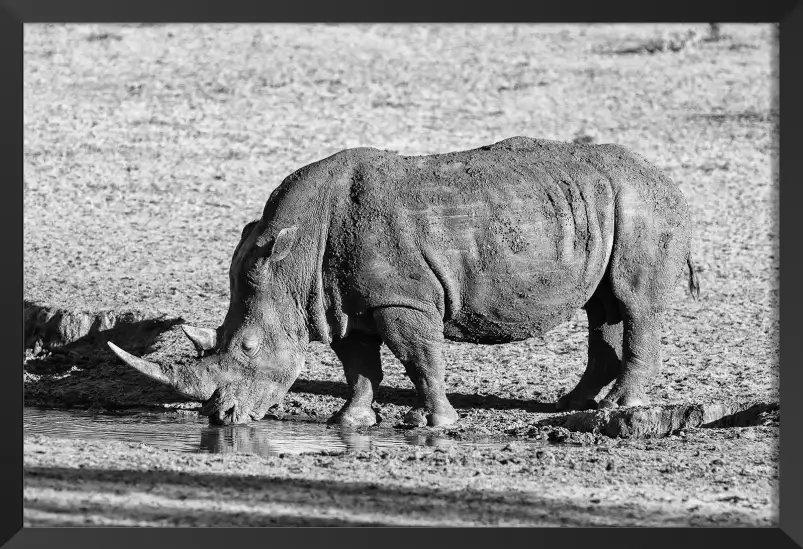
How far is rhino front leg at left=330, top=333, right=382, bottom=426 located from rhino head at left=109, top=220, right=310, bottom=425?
0.45 meters

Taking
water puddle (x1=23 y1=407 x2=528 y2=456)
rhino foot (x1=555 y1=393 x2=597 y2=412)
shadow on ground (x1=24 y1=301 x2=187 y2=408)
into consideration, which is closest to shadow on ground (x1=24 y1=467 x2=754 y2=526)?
water puddle (x1=23 y1=407 x2=528 y2=456)

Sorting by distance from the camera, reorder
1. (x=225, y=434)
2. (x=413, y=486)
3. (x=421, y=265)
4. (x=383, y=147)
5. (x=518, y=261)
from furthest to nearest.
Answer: (x=383, y=147), (x=518, y=261), (x=225, y=434), (x=421, y=265), (x=413, y=486)

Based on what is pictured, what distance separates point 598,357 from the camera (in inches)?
470

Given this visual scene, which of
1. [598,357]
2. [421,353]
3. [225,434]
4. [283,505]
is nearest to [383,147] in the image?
[598,357]

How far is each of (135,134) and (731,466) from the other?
465 inches

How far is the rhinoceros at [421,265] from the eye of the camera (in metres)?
10.7

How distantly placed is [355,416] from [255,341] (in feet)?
3.17

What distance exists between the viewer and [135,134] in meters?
19.9

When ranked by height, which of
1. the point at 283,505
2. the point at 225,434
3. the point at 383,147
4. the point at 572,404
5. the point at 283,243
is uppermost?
the point at 383,147

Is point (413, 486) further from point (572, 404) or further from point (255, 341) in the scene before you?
point (572, 404)

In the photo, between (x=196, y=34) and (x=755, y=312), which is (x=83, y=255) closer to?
(x=755, y=312)

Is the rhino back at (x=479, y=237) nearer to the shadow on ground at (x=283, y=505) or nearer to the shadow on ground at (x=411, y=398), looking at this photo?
the shadow on ground at (x=411, y=398)

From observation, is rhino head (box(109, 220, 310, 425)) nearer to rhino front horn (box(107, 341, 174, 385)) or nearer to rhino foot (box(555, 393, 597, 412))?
rhino front horn (box(107, 341, 174, 385))

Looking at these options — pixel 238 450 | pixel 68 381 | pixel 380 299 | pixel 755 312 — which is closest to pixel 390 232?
pixel 380 299
